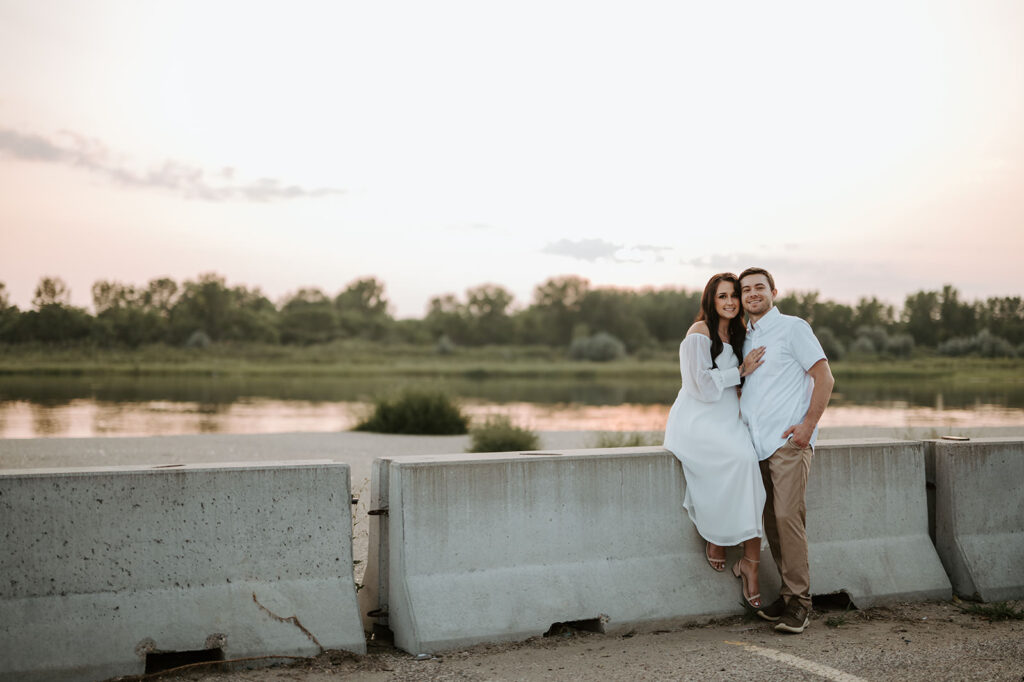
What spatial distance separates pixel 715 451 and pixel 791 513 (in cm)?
63

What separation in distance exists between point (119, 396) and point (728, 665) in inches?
1745

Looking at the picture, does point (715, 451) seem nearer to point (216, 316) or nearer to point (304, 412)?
point (304, 412)

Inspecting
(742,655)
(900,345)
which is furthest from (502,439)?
(900,345)

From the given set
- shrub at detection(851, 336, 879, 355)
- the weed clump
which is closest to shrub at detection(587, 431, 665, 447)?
the weed clump

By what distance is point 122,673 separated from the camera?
14.6 feet

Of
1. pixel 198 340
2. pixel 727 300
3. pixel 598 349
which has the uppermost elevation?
pixel 198 340

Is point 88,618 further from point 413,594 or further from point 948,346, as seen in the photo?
point 948,346

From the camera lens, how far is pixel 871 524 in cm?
623

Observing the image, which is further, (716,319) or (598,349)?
(598,349)

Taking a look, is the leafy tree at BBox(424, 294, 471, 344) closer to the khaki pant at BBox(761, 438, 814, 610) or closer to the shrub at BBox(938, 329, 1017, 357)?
the shrub at BBox(938, 329, 1017, 357)

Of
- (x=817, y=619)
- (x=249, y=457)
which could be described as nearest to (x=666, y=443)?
(x=817, y=619)

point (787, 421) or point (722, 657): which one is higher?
point (787, 421)

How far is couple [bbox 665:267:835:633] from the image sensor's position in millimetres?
5551

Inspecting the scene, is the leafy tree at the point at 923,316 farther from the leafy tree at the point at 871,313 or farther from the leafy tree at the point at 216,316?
the leafy tree at the point at 216,316
